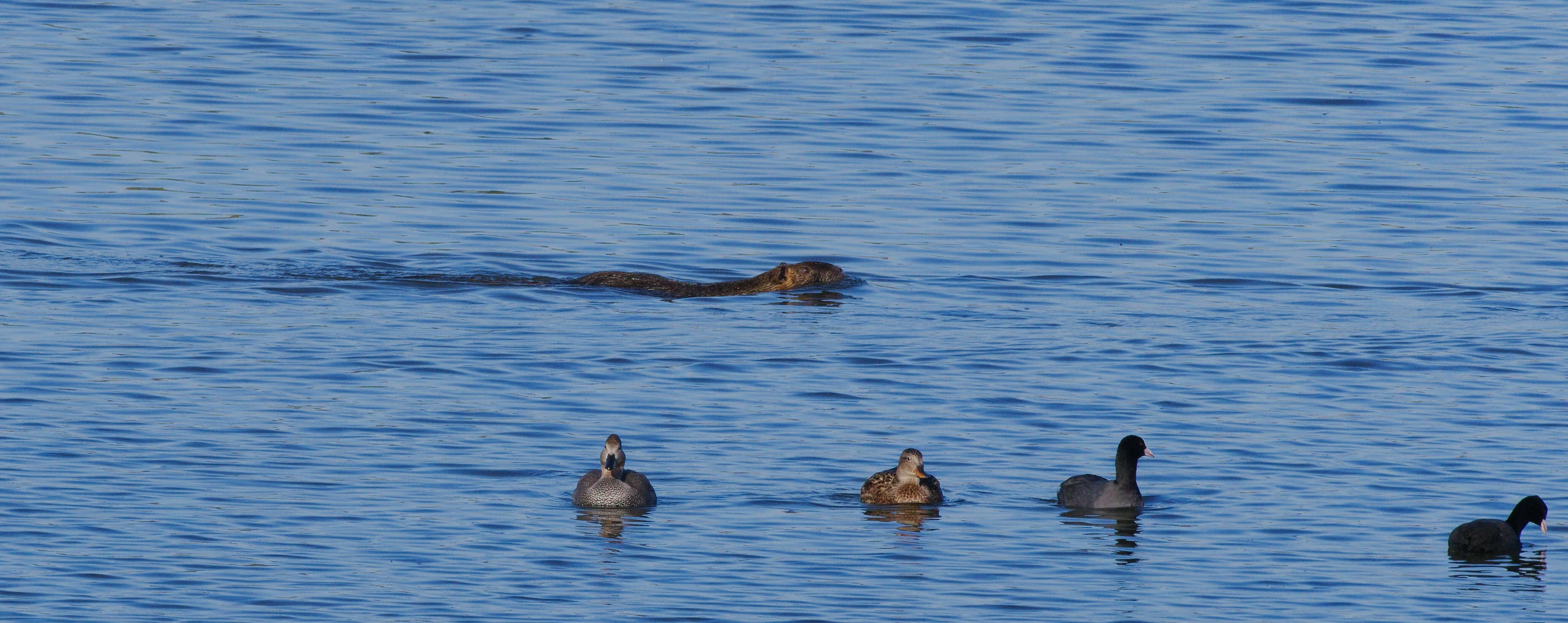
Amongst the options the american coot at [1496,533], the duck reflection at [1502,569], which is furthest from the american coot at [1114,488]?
the duck reflection at [1502,569]

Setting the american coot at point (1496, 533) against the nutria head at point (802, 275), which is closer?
the american coot at point (1496, 533)

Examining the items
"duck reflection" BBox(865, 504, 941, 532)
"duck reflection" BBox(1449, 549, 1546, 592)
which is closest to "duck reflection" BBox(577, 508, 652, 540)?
"duck reflection" BBox(865, 504, 941, 532)

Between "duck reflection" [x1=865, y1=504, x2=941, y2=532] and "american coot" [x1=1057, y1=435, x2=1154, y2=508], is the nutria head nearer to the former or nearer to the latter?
"american coot" [x1=1057, y1=435, x2=1154, y2=508]

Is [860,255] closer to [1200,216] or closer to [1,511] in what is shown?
[1200,216]

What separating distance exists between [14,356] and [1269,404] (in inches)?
314

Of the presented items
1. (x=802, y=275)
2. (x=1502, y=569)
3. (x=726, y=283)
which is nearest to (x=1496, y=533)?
(x=1502, y=569)

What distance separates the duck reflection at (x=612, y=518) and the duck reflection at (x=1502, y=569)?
3.97 metres

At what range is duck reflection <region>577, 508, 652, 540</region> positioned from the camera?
40.3 ft

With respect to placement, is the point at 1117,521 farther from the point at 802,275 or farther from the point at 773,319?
the point at 802,275

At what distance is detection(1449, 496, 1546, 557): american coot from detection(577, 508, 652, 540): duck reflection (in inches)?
157

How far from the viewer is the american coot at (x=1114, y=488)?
12.8 meters

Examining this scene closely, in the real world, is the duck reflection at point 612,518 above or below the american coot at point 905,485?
below

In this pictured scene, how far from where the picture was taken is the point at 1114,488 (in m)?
12.9

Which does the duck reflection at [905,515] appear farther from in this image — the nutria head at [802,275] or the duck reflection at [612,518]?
the nutria head at [802,275]
